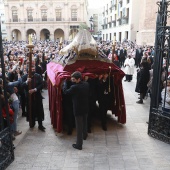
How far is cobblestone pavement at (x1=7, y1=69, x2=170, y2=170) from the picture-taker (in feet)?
13.8

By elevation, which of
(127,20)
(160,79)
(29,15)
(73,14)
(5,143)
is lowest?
(5,143)

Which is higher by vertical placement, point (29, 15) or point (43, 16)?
point (29, 15)

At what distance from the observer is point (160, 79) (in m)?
4.93

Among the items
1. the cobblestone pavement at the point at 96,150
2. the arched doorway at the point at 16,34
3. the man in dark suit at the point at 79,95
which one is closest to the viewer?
the cobblestone pavement at the point at 96,150

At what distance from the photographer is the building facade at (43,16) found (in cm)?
5166

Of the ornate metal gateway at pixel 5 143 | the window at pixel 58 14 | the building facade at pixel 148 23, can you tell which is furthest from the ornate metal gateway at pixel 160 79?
the window at pixel 58 14

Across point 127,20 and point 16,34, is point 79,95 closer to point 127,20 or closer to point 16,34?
point 127,20

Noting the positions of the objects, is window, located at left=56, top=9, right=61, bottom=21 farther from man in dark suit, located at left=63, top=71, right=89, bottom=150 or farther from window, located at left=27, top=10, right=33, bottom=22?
man in dark suit, located at left=63, top=71, right=89, bottom=150

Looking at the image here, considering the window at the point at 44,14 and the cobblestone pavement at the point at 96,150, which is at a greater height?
the window at the point at 44,14

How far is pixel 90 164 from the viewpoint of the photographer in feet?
13.9

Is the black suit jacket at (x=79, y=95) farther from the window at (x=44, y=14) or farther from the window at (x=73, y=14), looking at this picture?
the window at (x=44, y=14)

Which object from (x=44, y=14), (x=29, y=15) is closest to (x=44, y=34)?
(x=44, y=14)

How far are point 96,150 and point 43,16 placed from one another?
5257 centimetres

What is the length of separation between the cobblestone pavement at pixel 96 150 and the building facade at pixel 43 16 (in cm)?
4796
